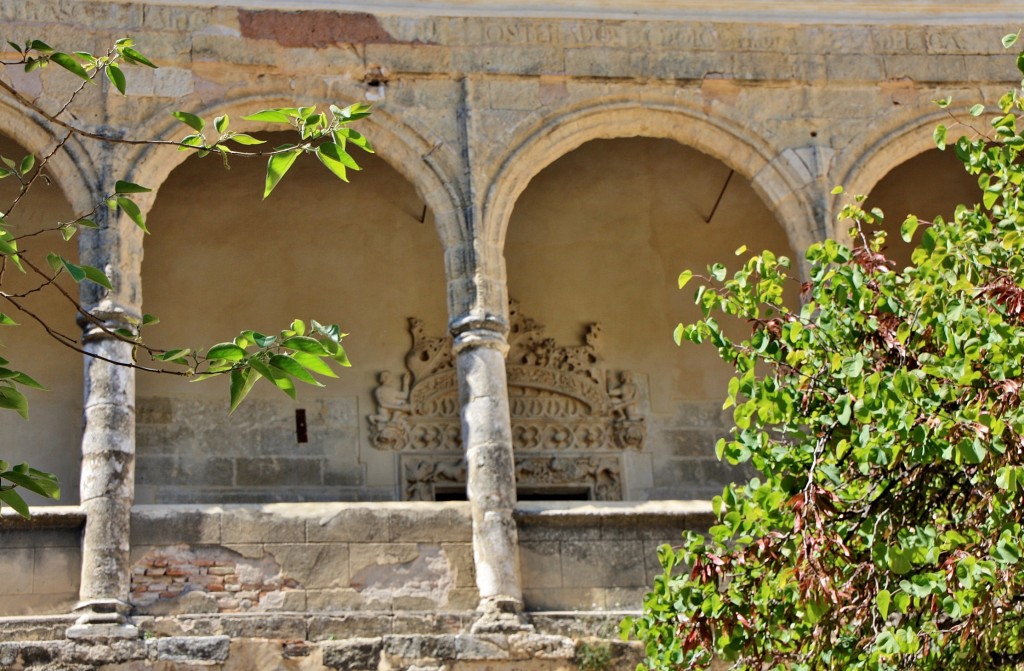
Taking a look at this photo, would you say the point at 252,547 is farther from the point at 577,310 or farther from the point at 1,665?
the point at 577,310

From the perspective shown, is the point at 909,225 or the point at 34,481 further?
the point at 909,225

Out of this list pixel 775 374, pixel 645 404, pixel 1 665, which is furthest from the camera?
pixel 645 404

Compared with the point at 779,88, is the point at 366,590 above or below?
below

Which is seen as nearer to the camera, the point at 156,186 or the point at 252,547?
the point at 252,547

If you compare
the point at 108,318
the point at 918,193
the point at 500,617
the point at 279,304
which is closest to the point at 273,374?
the point at 500,617

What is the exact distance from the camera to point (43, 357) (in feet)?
36.0

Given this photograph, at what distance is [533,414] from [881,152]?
2.73 metres

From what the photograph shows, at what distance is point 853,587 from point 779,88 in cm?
474

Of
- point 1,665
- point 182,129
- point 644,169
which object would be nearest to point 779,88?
point 644,169

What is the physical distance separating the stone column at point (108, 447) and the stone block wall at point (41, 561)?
78 millimetres

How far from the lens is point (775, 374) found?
275 inches

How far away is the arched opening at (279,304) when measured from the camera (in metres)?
11.0

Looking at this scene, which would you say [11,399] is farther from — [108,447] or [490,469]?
[490,469]

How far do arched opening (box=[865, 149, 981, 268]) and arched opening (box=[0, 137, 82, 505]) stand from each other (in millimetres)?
5169
